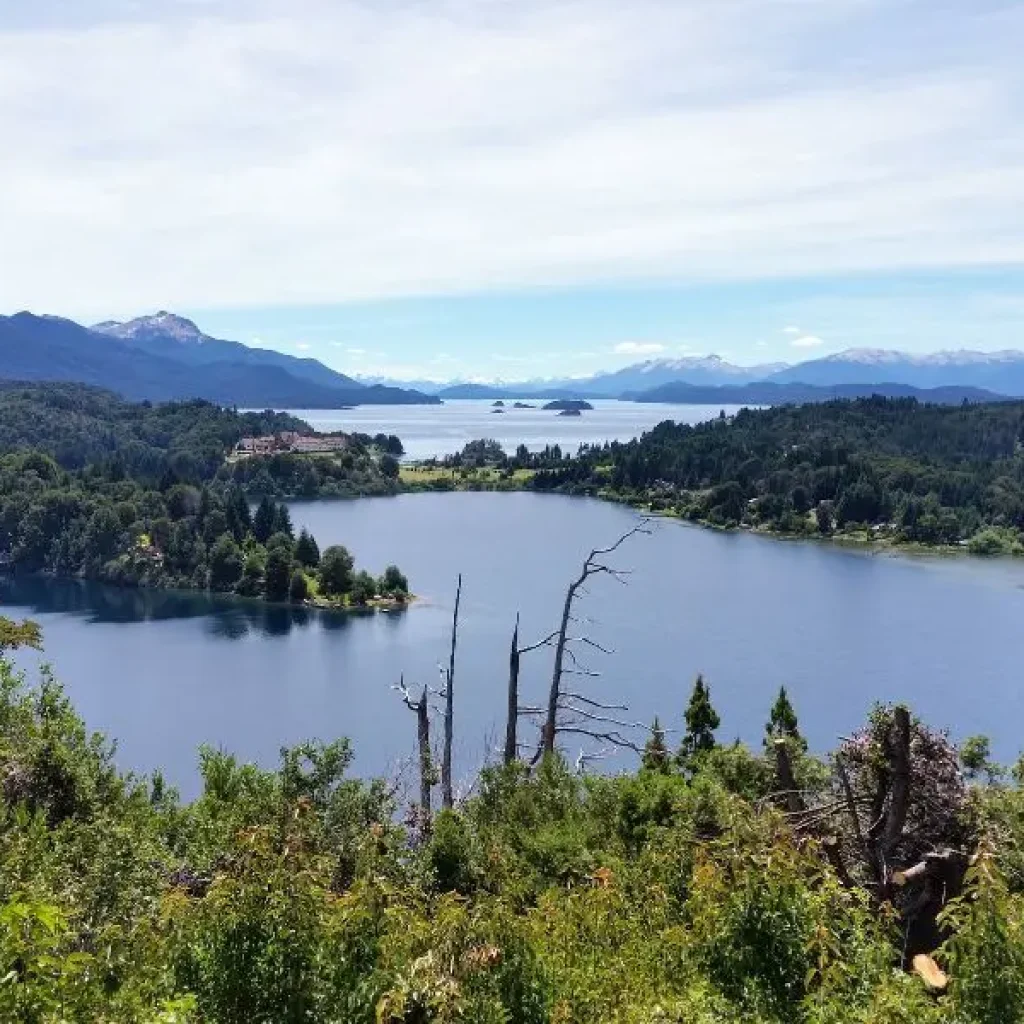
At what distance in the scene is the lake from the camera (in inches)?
1799

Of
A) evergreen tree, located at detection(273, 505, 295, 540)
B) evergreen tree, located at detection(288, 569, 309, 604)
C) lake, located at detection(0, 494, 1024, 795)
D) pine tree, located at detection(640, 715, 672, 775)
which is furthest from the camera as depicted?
evergreen tree, located at detection(273, 505, 295, 540)

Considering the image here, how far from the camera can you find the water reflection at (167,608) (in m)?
69.6

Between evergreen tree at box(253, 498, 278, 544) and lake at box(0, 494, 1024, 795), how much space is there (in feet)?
18.7

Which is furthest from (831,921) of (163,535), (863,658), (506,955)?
(163,535)

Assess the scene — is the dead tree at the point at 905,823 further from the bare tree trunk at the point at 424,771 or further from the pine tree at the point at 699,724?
the pine tree at the point at 699,724

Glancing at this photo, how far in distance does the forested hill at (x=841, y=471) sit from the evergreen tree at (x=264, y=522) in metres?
51.2

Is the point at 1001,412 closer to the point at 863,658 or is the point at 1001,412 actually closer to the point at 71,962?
the point at 863,658

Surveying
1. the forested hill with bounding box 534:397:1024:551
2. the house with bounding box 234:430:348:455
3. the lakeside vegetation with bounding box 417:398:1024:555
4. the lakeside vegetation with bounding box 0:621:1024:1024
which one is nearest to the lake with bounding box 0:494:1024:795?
the lakeside vegetation with bounding box 417:398:1024:555

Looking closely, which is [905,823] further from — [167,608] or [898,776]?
[167,608]

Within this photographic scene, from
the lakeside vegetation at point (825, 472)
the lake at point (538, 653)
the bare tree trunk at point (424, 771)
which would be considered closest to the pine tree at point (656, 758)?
the bare tree trunk at point (424, 771)

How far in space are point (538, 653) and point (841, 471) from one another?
3107 inches

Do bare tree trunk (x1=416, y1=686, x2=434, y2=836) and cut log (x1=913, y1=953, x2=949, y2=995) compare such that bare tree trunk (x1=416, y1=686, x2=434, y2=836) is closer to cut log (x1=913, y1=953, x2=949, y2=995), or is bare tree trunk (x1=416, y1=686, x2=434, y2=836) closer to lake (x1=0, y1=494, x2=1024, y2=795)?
lake (x1=0, y1=494, x2=1024, y2=795)

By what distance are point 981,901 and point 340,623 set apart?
66.2 meters

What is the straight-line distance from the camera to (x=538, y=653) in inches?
2201
